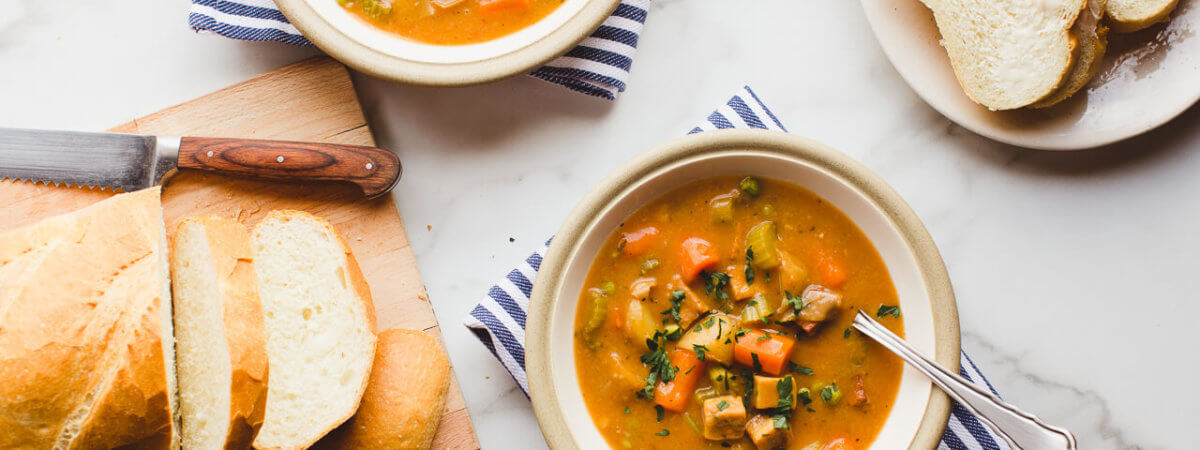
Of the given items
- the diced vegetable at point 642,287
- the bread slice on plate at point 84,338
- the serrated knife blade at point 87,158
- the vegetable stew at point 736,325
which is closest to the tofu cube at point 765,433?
the vegetable stew at point 736,325

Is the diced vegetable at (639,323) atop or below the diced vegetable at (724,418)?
→ atop

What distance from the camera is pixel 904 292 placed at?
274 centimetres

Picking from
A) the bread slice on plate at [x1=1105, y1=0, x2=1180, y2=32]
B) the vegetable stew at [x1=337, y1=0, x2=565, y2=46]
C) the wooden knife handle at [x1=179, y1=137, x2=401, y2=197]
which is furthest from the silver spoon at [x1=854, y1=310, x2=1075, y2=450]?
the wooden knife handle at [x1=179, y1=137, x2=401, y2=197]

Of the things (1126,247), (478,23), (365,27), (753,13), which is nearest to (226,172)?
(365,27)

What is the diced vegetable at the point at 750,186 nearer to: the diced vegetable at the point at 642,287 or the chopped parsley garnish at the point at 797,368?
the diced vegetable at the point at 642,287

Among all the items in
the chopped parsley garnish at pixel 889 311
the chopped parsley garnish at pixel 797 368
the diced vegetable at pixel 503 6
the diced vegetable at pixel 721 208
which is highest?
the diced vegetable at pixel 503 6

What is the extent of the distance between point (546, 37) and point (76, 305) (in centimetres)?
180

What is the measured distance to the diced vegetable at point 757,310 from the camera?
8.95 ft

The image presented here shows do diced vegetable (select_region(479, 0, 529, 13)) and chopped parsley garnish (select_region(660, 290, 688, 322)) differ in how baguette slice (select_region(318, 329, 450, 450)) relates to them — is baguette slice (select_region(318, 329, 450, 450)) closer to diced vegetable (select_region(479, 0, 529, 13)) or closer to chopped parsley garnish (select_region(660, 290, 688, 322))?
chopped parsley garnish (select_region(660, 290, 688, 322))

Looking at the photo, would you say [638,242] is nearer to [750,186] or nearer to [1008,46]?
[750,186]

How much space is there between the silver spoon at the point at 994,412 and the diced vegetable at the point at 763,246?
1.53 ft

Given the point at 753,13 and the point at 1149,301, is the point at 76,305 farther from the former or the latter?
the point at 1149,301

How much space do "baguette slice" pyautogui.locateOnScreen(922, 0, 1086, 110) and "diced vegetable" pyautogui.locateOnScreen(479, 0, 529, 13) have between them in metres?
1.54

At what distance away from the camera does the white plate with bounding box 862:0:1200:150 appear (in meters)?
2.95
